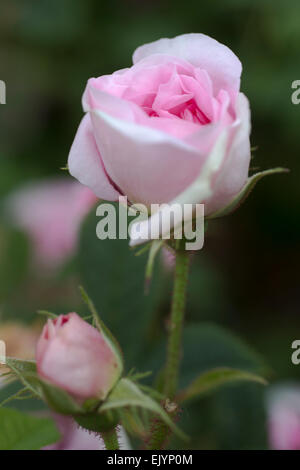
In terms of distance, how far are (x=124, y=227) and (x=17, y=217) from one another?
2.06 ft

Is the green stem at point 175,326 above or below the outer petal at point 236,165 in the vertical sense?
below

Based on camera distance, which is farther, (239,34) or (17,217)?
(239,34)

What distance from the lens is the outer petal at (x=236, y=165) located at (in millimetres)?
461

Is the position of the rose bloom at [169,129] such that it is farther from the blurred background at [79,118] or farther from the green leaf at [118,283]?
the blurred background at [79,118]

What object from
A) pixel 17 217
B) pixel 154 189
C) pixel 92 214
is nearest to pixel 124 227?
pixel 92 214

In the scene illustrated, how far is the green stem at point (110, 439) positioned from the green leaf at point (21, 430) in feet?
0.18

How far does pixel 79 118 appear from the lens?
1.73 m

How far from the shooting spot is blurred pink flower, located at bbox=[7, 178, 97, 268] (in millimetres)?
1139

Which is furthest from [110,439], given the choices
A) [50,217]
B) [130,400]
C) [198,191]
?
[50,217]

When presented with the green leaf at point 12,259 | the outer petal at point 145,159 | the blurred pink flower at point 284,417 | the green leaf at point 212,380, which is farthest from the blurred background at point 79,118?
the outer petal at point 145,159

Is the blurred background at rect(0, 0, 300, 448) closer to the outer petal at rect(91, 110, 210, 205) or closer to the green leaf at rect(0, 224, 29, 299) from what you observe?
the green leaf at rect(0, 224, 29, 299)

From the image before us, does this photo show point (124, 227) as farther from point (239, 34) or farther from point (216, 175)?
point (239, 34)

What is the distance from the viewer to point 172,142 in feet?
1.45
